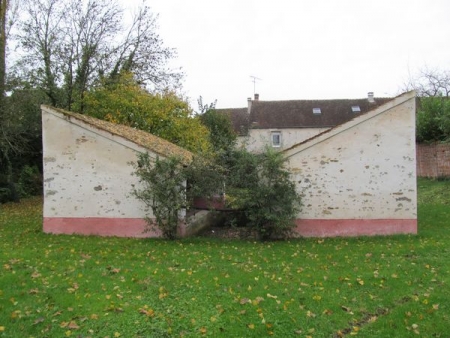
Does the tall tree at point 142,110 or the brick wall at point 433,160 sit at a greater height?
the tall tree at point 142,110

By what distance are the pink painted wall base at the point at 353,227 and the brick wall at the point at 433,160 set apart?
1225 centimetres

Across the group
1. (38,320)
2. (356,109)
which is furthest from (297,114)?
(38,320)

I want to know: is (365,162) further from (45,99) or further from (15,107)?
(45,99)

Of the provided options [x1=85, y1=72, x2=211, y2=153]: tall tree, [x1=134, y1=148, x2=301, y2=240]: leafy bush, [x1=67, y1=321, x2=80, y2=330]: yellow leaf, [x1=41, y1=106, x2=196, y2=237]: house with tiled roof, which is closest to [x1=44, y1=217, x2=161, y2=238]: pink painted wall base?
[x1=41, y1=106, x2=196, y2=237]: house with tiled roof

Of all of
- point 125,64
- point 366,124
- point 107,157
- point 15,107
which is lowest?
point 107,157

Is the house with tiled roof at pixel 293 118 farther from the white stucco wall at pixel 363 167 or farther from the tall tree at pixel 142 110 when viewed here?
the white stucco wall at pixel 363 167

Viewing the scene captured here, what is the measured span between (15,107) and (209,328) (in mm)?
17297

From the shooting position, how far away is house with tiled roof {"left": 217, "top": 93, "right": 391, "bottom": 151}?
37.4 m

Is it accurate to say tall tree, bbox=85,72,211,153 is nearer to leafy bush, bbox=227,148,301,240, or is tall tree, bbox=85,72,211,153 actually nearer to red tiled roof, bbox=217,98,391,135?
leafy bush, bbox=227,148,301,240

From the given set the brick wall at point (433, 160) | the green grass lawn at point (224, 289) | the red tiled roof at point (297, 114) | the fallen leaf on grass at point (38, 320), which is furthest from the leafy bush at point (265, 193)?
the red tiled roof at point (297, 114)

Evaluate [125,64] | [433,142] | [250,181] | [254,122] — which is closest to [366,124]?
[250,181]

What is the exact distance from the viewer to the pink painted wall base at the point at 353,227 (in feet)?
39.2

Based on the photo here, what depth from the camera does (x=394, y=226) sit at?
1197 cm

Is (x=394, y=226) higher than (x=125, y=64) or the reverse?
the reverse
